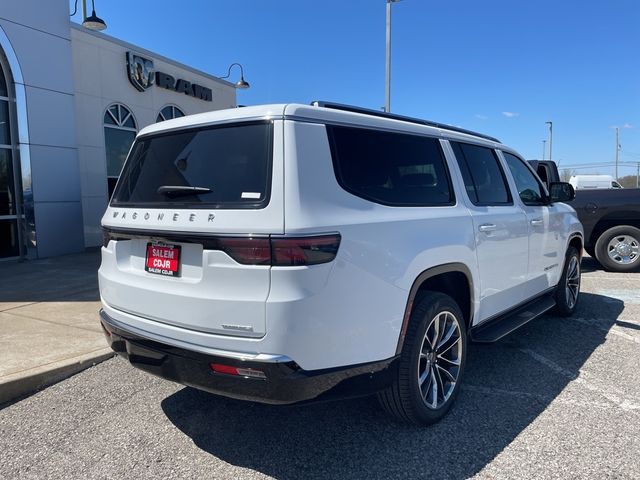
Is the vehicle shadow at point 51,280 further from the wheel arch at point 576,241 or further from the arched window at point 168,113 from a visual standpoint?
the wheel arch at point 576,241

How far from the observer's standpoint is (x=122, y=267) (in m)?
3.02

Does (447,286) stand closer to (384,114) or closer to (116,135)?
(384,114)

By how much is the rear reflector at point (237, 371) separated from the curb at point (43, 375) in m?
2.11

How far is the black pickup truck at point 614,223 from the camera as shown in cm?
869

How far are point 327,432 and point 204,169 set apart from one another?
1.78m

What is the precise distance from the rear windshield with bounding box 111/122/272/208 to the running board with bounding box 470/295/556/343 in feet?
6.88

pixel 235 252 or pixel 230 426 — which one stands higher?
pixel 235 252

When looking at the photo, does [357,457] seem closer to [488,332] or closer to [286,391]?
[286,391]

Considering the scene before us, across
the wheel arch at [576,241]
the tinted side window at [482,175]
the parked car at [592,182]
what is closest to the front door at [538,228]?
the tinted side window at [482,175]

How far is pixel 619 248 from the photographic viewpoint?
8789 mm

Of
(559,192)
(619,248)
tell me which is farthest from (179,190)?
(619,248)

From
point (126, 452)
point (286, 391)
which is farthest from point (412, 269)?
point (126, 452)

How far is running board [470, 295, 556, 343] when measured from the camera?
3.66 meters

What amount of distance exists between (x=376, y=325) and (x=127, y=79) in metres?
11.8
